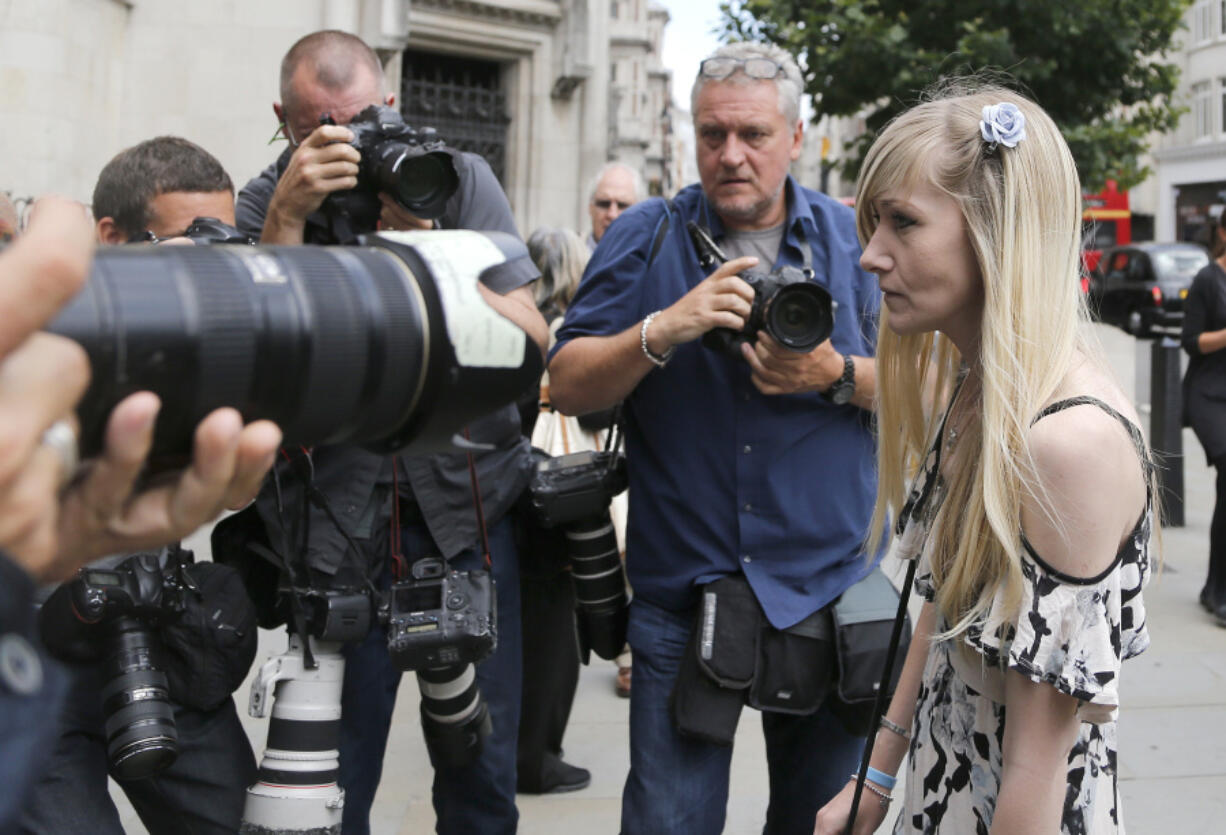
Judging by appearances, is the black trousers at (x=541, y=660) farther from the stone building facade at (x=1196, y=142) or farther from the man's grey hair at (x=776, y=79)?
the stone building facade at (x=1196, y=142)

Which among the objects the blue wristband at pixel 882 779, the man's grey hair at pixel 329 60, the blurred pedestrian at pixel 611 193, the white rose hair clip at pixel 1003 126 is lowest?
the blue wristband at pixel 882 779

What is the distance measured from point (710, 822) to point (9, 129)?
6.28m

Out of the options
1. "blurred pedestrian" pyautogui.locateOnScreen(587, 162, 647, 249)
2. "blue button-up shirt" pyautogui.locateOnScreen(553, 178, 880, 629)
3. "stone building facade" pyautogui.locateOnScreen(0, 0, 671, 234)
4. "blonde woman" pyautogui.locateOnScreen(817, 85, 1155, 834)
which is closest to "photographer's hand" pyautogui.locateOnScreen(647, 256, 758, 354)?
"blue button-up shirt" pyautogui.locateOnScreen(553, 178, 880, 629)

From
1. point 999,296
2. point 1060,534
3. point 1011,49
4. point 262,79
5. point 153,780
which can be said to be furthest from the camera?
point 1011,49

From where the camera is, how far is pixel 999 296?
1.89m

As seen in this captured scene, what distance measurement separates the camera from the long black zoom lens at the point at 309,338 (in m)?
1.10

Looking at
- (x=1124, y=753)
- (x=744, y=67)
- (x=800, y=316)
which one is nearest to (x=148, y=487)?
(x=800, y=316)

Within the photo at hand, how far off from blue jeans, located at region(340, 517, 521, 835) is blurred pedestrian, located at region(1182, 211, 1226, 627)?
4265mm

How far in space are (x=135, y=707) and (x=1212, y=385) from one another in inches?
212

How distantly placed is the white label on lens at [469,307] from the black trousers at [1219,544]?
5500 mm

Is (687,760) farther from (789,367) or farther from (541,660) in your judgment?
(541,660)

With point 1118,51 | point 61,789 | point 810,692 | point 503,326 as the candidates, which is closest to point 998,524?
point 503,326

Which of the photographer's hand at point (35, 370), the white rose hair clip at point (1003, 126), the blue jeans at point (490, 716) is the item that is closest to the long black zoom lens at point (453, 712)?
the blue jeans at point (490, 716)

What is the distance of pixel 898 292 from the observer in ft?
6.75
